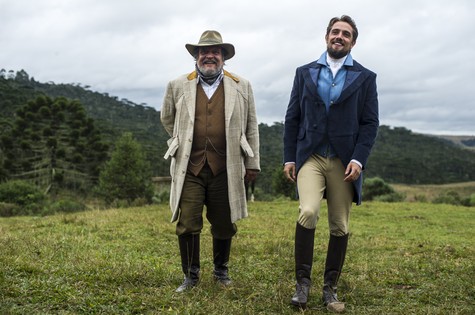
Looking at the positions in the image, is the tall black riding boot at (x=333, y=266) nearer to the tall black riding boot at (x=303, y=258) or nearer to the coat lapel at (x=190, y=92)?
the tall black riding boot at (x=303, y=258)

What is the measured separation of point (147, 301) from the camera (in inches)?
169

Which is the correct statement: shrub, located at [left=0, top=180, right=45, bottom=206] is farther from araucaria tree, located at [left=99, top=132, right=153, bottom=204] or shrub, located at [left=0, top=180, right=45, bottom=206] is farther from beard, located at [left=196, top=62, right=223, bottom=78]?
beard, located at [left=196, top=62, right=223, bottom=78]

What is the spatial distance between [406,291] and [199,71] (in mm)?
2949

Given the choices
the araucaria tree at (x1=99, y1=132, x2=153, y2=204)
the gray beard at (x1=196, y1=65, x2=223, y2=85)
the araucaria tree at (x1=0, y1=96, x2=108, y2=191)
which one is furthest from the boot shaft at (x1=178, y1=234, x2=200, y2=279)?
the araucaria tree at (x1=0, y1=96, x2=108, y2=191)

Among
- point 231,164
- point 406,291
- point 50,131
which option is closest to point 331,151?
point 231,164

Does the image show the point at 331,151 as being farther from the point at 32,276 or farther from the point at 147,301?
the point at 32,276

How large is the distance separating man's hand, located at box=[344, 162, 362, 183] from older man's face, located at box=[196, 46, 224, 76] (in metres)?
1.54

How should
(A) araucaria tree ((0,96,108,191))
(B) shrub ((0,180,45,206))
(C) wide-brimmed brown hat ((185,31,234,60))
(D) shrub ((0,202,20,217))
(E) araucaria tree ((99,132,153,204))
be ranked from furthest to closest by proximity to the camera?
(A) araucaria tree ((0,96,108,191)) → (E) araucaria tree ((99,132,153,204)) → (B) shrub ((0,180,45,206)) → (D) shrub ((0,202,20,217)) → (C) wide-brimmed brown hat ((185,31,234,60))

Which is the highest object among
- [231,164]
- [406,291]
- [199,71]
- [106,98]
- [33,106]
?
[106,98]

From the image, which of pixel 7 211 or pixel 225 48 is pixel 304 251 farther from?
pixel 7 211

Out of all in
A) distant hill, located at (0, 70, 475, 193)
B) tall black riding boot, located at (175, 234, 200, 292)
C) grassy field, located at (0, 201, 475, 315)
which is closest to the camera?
grassy field, located at (0, 201, 475, 315)

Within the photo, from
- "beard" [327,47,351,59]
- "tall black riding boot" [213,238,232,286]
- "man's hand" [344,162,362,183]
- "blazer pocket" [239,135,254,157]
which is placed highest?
"beard" [327,47,351,59]

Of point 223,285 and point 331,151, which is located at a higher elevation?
point 331,151

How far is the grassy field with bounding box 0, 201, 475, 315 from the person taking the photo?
4.25 m
